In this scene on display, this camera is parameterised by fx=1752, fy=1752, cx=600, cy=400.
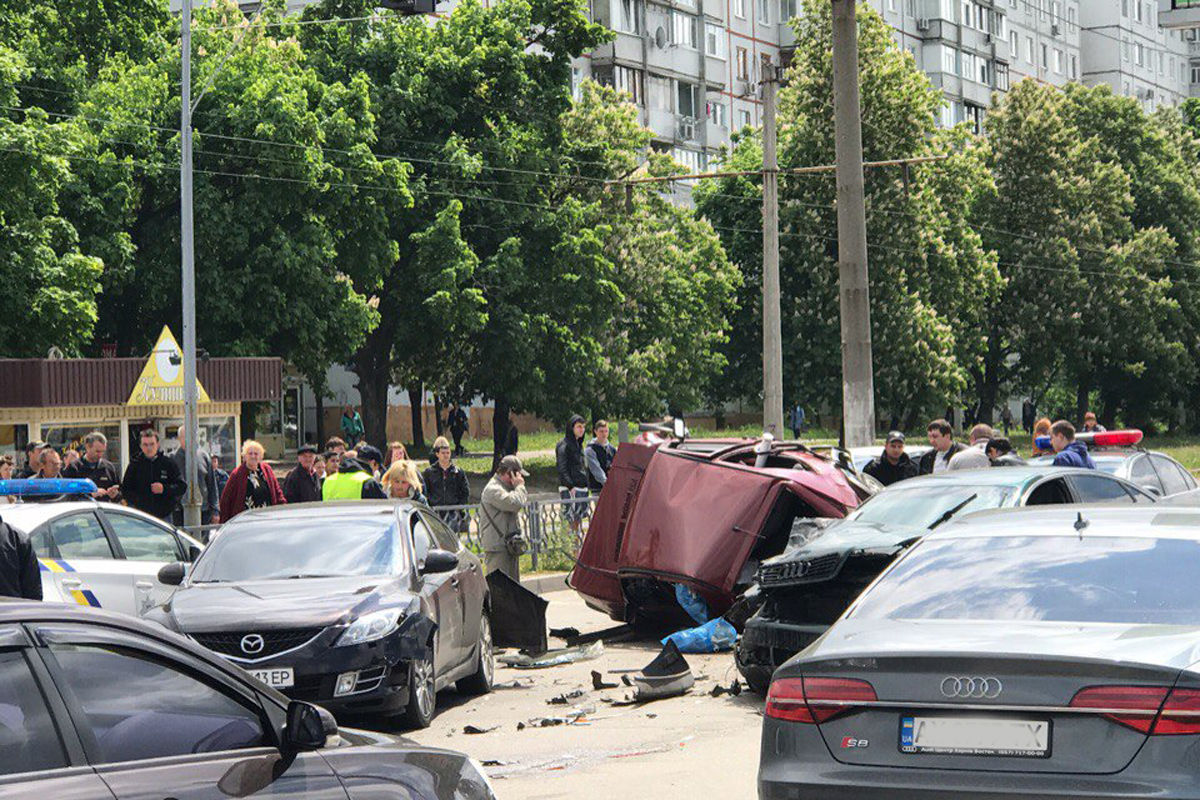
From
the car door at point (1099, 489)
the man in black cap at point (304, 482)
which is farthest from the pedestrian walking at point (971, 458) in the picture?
the man in black cap at point (304, 482)

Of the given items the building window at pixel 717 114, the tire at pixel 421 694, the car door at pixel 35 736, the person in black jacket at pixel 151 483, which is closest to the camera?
the car door at pixel 35 736

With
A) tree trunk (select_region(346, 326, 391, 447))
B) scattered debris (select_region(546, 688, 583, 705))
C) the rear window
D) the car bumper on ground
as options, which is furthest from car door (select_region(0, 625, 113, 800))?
tree trunk (select_region(346, 326, 391, 447))

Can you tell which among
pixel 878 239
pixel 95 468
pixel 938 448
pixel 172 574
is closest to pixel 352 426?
pixel 878 239

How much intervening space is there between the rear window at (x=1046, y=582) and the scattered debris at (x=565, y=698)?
576 centimetres

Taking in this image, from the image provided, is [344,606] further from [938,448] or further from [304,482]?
Answer: [938,448]

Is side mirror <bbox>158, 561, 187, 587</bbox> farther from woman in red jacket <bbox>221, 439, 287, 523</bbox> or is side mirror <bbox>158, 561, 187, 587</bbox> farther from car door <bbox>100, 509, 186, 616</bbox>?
woman in red jacket <bbox>221, 439, 287, 523</bbox>

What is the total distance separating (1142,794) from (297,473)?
13.1m

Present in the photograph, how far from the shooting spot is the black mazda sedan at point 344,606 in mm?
10281

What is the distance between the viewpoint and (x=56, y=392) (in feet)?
96.7

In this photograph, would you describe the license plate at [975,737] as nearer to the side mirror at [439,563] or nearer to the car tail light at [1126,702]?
the car tail light at [1126,702]

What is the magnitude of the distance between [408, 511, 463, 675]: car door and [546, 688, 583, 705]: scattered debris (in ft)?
2.27

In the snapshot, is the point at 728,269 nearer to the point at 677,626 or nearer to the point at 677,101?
the point at 677,101

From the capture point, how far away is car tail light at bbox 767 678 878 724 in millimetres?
5473

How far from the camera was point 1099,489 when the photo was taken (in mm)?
12758
